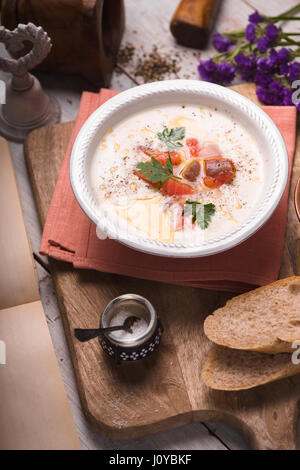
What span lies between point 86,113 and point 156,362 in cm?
119

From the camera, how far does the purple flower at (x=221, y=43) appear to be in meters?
2.94

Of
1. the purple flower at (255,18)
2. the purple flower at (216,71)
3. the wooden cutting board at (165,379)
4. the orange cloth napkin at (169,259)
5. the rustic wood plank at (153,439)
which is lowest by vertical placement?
the rustic wood plank at (153,439)

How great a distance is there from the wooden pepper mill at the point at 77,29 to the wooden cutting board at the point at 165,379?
1.05m

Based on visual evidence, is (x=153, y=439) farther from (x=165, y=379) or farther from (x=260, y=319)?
(x=260, y=319)

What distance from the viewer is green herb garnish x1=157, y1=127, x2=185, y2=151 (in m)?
2.37

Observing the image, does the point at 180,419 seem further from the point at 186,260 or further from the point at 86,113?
the point at 86,113

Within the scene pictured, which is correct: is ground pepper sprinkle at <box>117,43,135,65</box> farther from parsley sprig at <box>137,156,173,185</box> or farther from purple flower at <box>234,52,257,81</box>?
parsley sprig at <box>137,156,173,185</box>

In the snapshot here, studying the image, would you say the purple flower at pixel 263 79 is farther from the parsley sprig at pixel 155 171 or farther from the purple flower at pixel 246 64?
the parsley sprig at pixel 155 171

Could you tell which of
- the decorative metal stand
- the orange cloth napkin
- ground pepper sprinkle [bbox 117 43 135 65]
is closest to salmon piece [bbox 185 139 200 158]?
the orange cloth napkin

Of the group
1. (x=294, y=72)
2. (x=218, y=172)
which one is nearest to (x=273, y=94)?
(x=294, y=72)

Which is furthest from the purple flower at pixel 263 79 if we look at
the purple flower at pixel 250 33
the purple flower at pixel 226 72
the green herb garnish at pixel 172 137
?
the green herb garnish at pixel 172 137

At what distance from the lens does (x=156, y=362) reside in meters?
2.12

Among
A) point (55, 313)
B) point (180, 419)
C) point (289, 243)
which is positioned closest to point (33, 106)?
point (55, 313)

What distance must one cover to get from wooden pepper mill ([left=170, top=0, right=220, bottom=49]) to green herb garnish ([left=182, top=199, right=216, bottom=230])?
1184mm
